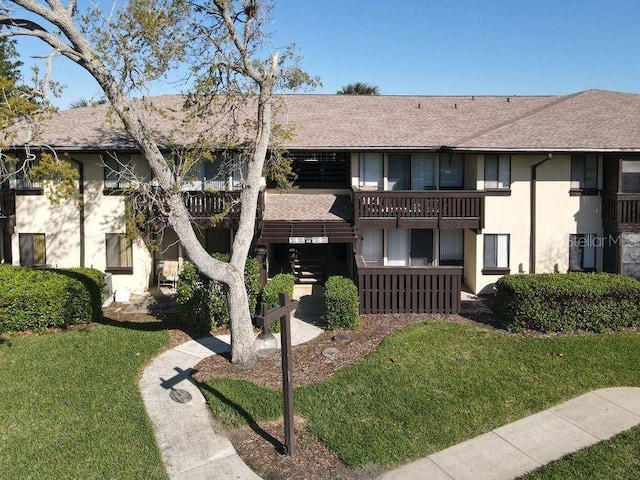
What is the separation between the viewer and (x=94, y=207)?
18.1m

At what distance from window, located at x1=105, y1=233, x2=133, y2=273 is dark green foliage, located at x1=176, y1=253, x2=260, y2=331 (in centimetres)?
503

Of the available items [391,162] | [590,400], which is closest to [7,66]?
[391,162]

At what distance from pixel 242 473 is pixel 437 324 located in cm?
787

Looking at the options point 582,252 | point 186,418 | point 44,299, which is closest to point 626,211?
point 582,252

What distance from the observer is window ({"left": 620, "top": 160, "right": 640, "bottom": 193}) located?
1700 cm

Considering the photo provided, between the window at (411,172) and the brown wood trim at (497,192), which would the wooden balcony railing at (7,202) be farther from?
the brown wood trim at (497,192)

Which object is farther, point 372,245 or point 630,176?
point 372,245

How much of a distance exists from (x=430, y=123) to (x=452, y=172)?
247 centimetres

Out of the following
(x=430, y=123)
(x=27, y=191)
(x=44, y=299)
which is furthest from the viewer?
(x=430, y=123)

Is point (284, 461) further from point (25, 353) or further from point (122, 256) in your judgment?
point (122, 256)

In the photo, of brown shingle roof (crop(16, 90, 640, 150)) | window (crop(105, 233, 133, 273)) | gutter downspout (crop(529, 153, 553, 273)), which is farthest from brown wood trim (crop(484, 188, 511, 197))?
window (crop(105, 233, 133, 273))

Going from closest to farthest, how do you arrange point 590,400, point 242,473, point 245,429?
point 242,473 < point 245,429 < point 590,400

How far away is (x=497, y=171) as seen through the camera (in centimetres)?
1794

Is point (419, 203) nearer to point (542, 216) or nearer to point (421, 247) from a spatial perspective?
point (421, 247)
